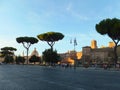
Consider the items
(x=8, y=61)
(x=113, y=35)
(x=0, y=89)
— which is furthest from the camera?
(x=8, y=61)

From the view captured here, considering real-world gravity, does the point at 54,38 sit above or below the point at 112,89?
above

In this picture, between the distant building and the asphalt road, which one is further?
the distant building

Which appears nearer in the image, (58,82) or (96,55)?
(58,82)

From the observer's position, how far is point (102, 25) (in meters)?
64.1

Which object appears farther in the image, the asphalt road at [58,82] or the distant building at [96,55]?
the distant building at [96,55]

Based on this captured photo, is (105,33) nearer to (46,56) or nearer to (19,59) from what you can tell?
(46,56)

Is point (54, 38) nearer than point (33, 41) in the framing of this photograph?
Yes

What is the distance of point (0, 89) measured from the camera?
15.5 m

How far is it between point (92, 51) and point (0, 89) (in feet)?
421

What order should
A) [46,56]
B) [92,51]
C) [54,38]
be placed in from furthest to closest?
[92,51], [46,56], [54,38]

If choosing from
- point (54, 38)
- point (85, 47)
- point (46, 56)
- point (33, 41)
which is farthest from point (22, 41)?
point (85, 47)

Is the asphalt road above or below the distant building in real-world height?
below

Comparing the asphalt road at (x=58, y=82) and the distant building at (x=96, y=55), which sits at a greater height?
the distant building at (x=96, y=55)

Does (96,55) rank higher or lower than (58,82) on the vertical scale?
higher
